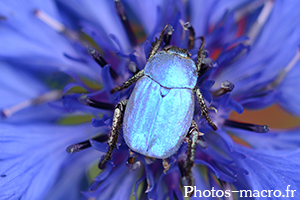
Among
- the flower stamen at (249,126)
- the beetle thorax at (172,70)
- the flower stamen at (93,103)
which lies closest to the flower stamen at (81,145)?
Answer: the flower stamen at (93,103)

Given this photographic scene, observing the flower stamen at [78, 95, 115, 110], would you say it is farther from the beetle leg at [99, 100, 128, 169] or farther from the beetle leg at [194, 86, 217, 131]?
the beetle leg at [194, 86, 217, 131]

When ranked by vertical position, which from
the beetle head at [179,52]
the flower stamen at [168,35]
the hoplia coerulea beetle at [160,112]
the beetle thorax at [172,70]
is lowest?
the hoplia coerulea beetle at [160,112]

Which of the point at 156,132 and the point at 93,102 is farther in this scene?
the point at 93,102

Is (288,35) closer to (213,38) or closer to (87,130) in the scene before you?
(213,38)

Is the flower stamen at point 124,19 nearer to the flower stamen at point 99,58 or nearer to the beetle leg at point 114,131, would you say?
the flower stamen at point 99,58

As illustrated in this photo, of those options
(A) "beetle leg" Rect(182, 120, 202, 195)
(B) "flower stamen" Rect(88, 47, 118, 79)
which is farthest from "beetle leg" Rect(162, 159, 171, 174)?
(B) "flower stamen" Rect(88, 47, 118, 79)

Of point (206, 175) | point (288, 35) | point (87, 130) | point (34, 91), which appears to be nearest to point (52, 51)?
point (34, 91)

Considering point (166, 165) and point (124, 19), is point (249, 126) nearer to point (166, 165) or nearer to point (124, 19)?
point (166, 165)

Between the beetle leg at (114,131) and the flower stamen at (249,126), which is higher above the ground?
the flower stamen at (249,126)

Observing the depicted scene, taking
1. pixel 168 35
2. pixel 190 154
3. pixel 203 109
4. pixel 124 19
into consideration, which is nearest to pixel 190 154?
pixel 190 154
